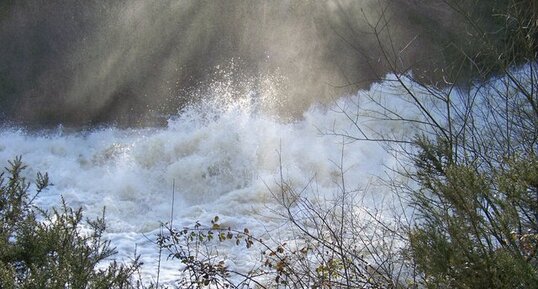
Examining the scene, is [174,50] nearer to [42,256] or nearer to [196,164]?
[196,164]

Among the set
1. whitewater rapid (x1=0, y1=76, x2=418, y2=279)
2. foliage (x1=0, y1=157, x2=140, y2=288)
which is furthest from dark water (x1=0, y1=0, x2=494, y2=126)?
foliage (x1=0, y1=157, x2=140, y2=288)

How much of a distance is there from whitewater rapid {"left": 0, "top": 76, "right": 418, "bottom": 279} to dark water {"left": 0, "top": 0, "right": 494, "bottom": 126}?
125 cm

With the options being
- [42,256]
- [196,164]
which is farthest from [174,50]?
[42,256]

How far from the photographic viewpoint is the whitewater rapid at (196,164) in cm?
1051

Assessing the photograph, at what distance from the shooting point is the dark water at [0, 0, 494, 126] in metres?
15.4

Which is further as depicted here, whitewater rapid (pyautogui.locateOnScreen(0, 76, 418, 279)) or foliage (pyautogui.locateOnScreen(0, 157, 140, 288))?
whitewater rapid (pyautogui.locateOnScreen(0, 76, 418, 279))

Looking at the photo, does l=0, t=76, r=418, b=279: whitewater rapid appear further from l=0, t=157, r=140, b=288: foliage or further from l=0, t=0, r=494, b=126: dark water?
l=0, t=157, r=140, b=288: foliage

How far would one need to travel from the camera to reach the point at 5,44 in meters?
16.8

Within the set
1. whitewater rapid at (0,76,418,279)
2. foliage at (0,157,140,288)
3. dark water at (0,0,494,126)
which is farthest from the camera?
dark water at (0,0,494,126)

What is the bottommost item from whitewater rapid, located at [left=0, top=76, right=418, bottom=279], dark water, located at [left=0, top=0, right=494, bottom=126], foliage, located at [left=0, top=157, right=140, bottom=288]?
foliage, located at [left=0, top=157, right=140, bottom=288]

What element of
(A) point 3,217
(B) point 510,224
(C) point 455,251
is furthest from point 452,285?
(A) point 3,217

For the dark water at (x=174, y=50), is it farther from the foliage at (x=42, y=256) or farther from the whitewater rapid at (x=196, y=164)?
the foliage at (x=42, y=256)

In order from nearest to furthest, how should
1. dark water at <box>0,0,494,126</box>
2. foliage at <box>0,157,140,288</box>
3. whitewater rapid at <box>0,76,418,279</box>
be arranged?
foliage at <box>0,157,140,288</box>
whitewater rapid at <box>0,76,418,279</box>
dark water at <box>0,0,494,126</box>

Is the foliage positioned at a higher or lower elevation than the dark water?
lower
